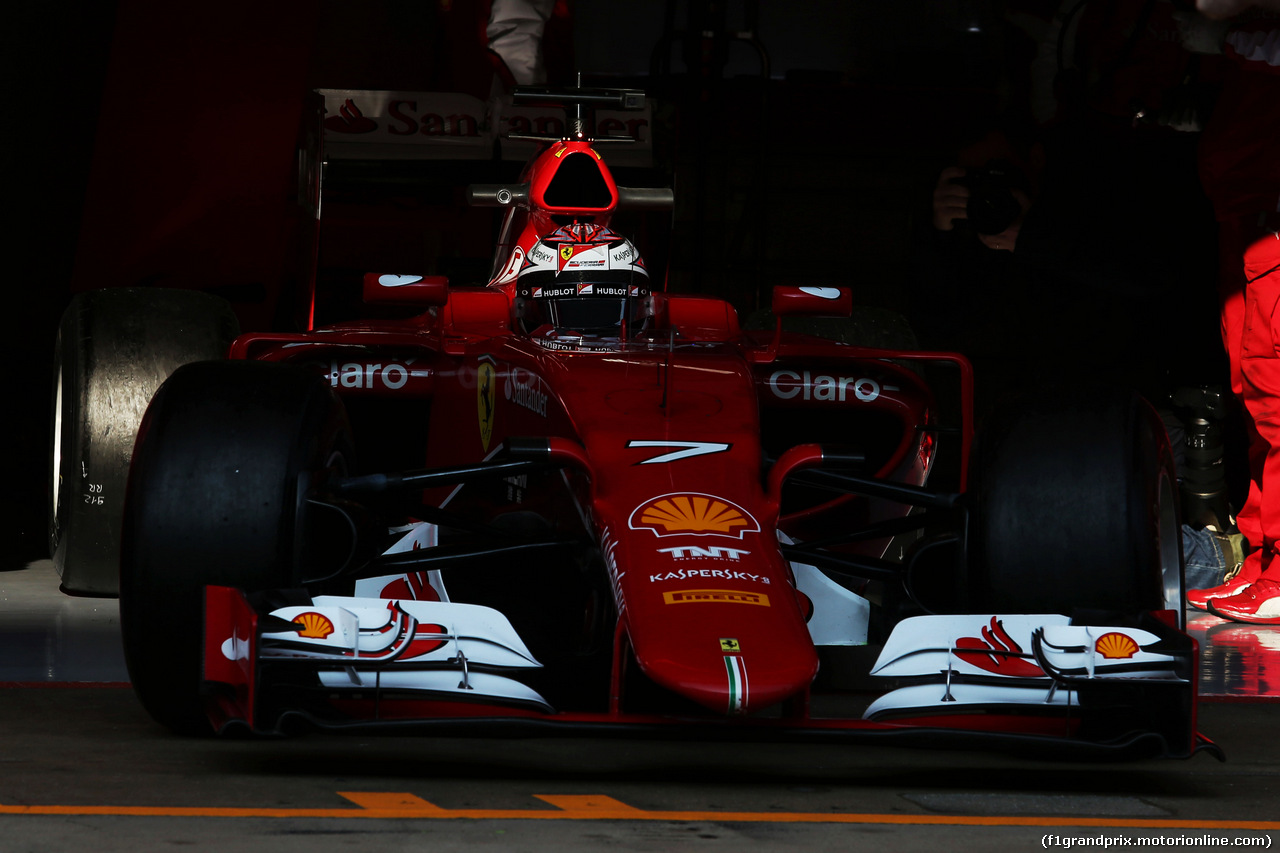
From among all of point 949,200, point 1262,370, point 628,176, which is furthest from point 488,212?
point 1262,370

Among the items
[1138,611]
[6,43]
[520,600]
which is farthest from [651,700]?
[6,43]

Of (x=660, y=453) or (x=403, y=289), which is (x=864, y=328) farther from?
(x=660, y=453)

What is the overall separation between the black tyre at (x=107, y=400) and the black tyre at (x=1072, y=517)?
272 cm

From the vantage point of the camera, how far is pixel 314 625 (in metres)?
2.66

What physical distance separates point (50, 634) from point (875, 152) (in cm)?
635

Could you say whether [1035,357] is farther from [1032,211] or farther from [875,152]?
[1032,211]

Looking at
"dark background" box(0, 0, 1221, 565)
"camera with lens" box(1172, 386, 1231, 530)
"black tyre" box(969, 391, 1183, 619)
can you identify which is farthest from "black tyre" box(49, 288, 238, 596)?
"camera with lens" box(1172, 386, 1231, 530)

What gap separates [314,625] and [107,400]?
250 centimetres

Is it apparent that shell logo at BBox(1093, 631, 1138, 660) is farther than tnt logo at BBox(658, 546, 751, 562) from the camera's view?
No

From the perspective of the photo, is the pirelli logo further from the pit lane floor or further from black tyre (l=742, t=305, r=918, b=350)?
black tyre (l=742, t=305, r=918, b=350)

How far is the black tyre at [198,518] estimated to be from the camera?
2924 millimetres

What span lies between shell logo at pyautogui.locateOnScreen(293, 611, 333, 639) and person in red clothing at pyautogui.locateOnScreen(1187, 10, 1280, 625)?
3677 mm

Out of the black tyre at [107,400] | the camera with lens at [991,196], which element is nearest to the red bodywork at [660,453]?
the black tyre at [107,400]

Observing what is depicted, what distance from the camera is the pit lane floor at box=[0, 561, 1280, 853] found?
7.89 ft
